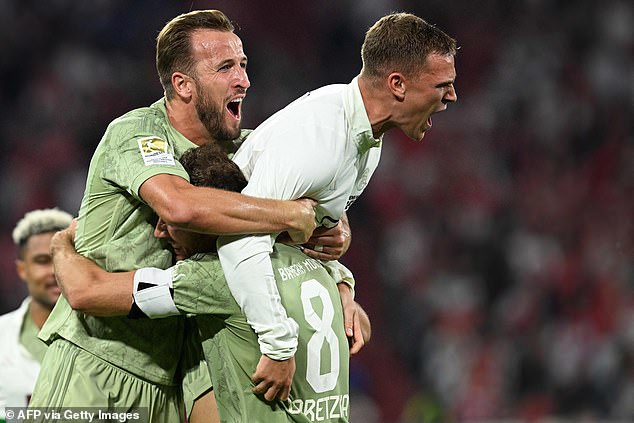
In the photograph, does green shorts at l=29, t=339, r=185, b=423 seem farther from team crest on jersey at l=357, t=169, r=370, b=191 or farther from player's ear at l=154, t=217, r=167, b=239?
team crest on jersey at l=357, t=169, r=370, b=191

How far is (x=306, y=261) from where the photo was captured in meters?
3.17

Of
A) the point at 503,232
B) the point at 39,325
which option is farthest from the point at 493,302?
the point at 39,325

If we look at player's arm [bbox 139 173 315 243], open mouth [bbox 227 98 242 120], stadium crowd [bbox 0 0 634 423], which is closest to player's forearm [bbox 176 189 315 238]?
player's arm [bbox 139 173 315 243]

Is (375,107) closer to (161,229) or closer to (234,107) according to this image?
(234,107)

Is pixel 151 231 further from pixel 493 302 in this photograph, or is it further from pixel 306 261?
pixel 493 302

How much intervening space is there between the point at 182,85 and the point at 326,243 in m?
0.78

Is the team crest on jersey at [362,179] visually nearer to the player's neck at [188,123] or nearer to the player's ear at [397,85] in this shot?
the player's ear at [397,85]

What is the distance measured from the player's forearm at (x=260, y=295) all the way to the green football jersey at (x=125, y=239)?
1.32 ft

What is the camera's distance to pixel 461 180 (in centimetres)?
1003

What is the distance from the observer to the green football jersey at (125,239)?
3.20 meters

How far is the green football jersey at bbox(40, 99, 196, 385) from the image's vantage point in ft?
10.5

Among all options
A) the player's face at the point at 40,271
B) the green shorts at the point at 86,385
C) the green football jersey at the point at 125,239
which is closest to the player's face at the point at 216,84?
the green football jersey at the point at 125,239

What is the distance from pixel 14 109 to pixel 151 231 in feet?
19.4

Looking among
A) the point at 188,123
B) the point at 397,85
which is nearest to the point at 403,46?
the point at 397,85
